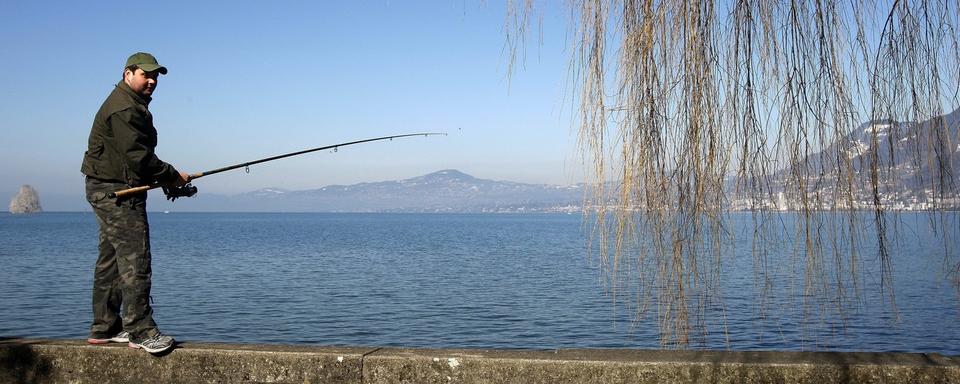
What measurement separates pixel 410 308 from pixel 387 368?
22.2 metres

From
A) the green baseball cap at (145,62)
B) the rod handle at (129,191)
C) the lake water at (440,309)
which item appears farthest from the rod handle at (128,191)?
the lake water at (440,309)

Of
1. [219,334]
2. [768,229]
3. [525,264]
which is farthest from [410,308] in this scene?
[768,229]

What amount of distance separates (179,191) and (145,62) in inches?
31.3

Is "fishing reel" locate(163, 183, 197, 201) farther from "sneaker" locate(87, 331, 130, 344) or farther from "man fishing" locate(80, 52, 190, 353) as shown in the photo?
"sneaker" locate(87, 331, 130, 344)

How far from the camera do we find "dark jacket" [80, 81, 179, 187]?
4.67 m

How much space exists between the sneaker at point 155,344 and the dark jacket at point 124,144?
0.81m

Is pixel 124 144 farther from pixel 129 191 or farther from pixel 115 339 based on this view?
pixel 115 339

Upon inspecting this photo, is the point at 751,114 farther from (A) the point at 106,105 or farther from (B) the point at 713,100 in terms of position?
(A) the point at 106,105

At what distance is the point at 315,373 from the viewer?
4500mm

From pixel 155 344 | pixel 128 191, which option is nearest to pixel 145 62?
pixel 128 191

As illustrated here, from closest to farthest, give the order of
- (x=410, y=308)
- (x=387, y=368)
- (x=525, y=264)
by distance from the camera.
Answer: (x=387, y=368)
(x=410, y=308)
(x=525, y=264)

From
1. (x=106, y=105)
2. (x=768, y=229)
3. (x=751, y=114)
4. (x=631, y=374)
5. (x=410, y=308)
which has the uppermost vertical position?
(x=106, y=105)

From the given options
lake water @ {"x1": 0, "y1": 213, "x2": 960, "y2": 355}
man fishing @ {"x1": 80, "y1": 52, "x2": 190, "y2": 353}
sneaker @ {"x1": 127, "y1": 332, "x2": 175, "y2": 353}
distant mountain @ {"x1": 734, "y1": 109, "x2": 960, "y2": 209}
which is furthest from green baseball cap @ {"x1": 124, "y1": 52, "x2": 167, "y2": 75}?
lake water @ {"x1": 0, "y1": 213, "x2": 960, "y2": 355}

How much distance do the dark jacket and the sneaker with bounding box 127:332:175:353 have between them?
810 mm
